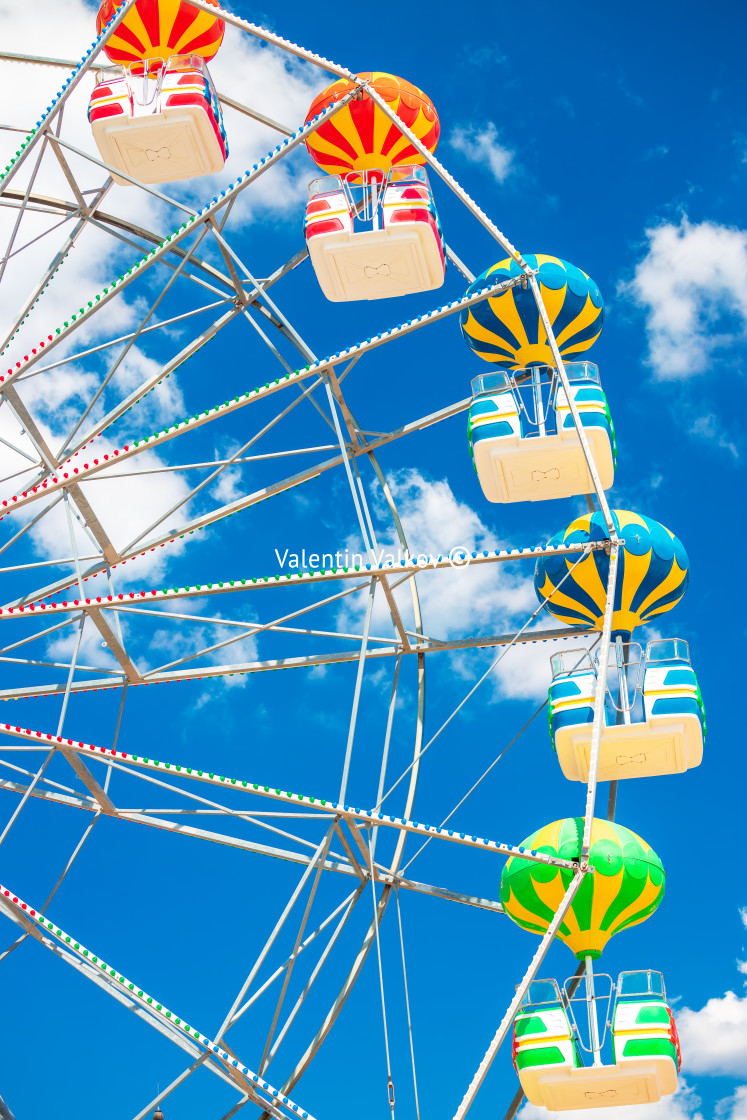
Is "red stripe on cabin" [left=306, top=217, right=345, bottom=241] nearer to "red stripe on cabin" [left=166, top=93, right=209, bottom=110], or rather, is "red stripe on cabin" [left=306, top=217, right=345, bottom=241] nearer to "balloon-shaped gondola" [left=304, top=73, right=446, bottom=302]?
"balloon-shaped gondola" [left=304, top=73, right=446, bottom=302]

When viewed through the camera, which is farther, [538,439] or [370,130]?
[370,130]

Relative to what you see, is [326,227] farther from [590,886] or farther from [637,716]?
[590,886]

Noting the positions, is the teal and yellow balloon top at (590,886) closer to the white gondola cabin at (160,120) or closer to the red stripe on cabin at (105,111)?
the white gondola cabin at (160,120)

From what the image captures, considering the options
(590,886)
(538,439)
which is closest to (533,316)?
(538,439)

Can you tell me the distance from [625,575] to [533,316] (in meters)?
2.99

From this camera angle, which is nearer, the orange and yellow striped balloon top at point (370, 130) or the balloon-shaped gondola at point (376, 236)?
the balloon-shaped gondola at point (376, 236)

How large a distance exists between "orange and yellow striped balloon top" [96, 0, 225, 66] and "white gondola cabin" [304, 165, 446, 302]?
9.24 feet

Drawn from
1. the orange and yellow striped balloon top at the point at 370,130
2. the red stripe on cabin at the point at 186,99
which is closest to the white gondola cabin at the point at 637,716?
the orange and yellow striped balloon top at the point at 370,130

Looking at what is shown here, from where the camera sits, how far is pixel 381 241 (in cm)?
1553

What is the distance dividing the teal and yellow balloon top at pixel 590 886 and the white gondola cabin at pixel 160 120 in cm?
773

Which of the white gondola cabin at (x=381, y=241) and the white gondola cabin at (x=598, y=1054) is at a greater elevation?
the white gondola cabin at (x=381, y=241)

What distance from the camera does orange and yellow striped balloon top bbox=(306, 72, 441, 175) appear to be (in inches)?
670

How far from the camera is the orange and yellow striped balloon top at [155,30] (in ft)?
55.9

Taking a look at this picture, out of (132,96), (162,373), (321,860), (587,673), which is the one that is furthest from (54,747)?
(132,96)
